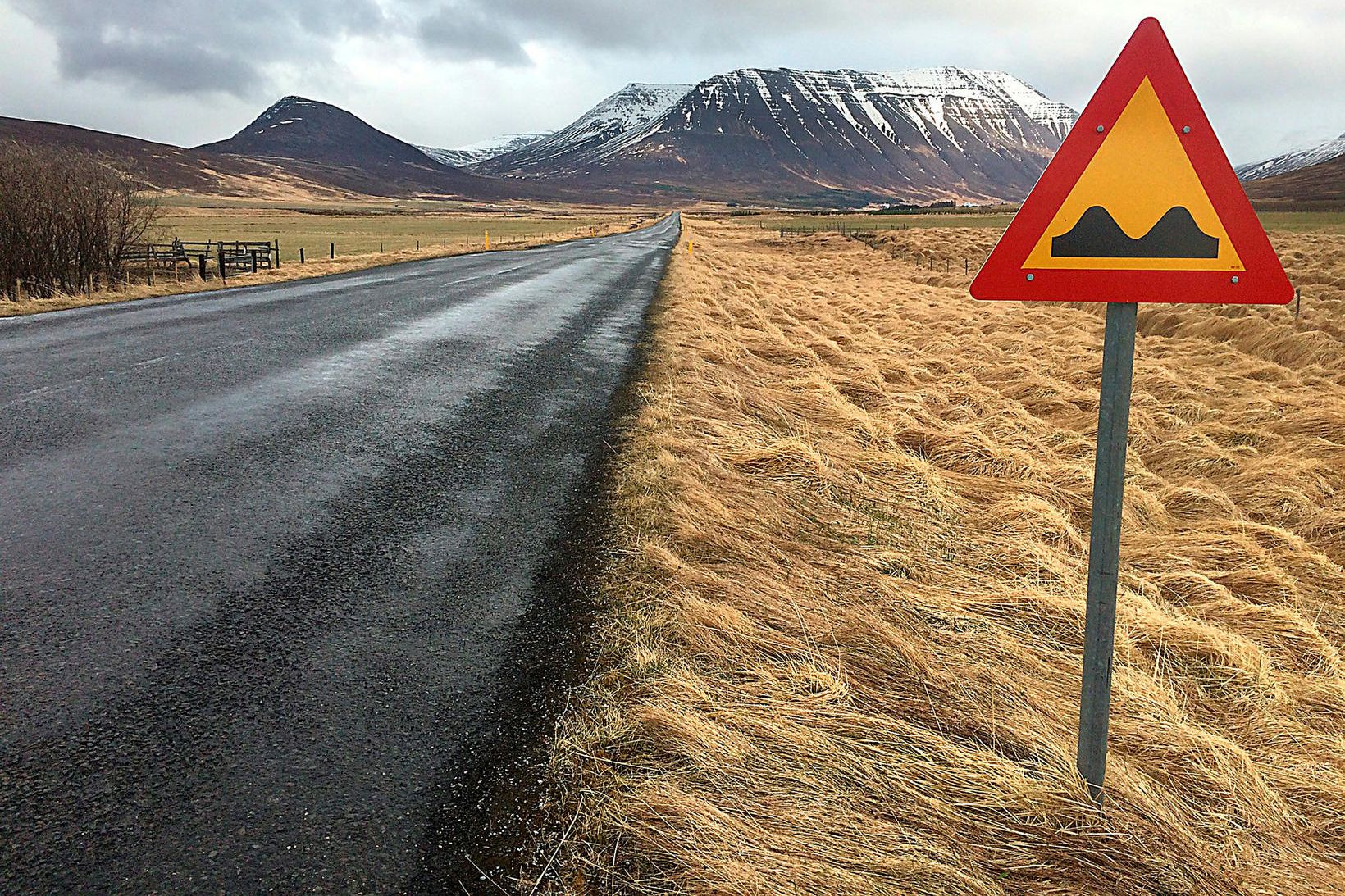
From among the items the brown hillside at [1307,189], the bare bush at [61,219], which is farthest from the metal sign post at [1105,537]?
the brown hillside at [1307,189]

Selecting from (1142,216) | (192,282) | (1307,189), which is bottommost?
A: (192,282)

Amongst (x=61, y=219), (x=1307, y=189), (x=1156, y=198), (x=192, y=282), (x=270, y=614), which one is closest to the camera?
(x=1156, y=198)

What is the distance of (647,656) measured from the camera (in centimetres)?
309

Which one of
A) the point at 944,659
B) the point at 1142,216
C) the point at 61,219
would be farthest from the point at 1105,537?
the point at 61,219

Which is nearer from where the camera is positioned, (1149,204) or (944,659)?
(1149,204)

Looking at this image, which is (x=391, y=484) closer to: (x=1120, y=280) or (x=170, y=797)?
(x=170, y=797)

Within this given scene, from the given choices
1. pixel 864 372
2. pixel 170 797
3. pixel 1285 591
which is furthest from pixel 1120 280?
pixel 864 372

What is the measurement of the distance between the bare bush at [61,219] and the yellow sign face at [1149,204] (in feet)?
57.3

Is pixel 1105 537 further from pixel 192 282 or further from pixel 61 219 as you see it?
pixel 192 282

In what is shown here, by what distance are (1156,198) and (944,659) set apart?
1827 mm

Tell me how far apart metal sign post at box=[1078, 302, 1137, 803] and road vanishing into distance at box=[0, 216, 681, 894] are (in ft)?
5.36

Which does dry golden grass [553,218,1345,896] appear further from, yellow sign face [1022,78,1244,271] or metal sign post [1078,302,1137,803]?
yellow sign face [1022,78,1244,271]

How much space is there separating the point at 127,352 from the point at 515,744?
348 inches

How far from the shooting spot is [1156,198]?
7.09 feet
